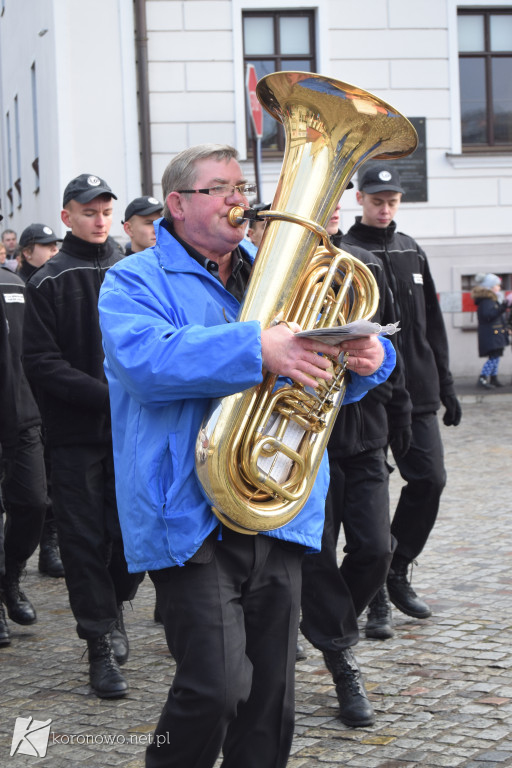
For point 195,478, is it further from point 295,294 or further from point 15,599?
point 15,599

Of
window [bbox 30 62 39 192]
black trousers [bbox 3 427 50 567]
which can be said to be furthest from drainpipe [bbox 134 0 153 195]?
black trousers [bbox 3 427 50 567]

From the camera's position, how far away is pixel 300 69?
16.1m

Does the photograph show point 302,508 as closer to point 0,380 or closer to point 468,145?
point 0,380

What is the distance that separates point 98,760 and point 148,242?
10.4 feet

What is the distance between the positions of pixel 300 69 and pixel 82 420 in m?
12.0

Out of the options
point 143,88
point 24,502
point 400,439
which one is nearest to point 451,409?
point 400,439

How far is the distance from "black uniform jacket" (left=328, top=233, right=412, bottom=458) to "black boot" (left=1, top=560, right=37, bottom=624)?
→ 216 cm


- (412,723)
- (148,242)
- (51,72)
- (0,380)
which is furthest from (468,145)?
(412,723)

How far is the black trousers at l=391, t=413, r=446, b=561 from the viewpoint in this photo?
5629 mm

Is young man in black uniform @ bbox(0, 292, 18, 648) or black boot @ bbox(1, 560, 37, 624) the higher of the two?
young man in black uniform @ bbox(0, 292, 18, 648)

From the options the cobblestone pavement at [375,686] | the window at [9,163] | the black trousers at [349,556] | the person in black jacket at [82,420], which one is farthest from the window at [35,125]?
the black trousers at [349,556]

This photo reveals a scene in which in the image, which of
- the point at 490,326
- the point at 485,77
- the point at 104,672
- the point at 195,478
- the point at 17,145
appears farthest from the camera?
the point at 17,145

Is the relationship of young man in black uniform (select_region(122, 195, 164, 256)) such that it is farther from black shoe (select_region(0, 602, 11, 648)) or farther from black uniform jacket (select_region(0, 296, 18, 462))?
black shoe (select_region(0, 602, 11, 648))

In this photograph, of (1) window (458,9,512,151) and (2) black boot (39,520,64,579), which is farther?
(1) window (458,9,512,151)
